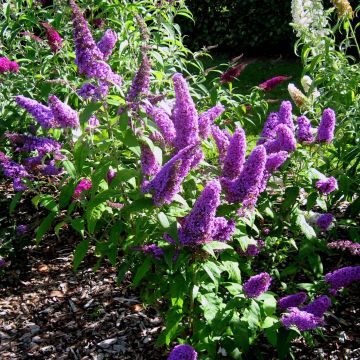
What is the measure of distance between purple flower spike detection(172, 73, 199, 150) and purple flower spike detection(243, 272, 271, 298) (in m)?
0.68

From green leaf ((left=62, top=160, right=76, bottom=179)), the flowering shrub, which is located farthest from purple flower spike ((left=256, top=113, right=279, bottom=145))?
green leaf ((left=62, top=160, right=76, bottom=179))

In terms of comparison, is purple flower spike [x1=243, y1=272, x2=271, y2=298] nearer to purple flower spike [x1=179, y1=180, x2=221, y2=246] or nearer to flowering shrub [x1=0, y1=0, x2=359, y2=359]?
flowering shrub [x1=0, y1=0, x2=359, y2=359]

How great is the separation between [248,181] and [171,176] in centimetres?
35

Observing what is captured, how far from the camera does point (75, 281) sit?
13.0 ft

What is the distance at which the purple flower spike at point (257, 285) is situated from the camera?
2.41m

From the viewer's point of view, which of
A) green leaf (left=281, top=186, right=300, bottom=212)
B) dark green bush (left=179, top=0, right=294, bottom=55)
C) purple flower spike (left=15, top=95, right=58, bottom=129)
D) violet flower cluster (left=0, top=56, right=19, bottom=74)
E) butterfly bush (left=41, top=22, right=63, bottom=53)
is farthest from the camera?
dark green bush (left=179, top=0, right=294, bottom=55)

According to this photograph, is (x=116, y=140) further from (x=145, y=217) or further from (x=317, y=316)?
(x=317, y=316)

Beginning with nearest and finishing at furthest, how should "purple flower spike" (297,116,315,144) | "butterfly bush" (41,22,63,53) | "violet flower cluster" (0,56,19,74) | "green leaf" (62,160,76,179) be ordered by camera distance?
"green leaf" (62,160,76,179) < "purple flower spike" (297,116,315,144) < "butterfly bush" (41,22,63,53) < "violet flower cluster" (0,56,19,74)

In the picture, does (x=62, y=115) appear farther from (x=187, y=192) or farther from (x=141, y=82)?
(x=187, y=192)

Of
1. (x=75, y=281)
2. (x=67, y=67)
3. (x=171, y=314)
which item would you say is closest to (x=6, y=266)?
(x=75, y=281)

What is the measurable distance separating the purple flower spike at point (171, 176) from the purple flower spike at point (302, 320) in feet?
2.61

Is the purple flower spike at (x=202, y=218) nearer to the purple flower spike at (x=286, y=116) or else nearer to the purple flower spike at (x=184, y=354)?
the purple flower spike at (x=184, y=354)

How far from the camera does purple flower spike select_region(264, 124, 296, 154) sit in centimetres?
269

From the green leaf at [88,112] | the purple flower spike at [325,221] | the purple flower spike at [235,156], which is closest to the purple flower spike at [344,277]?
the purple flower spike at [325,221]
